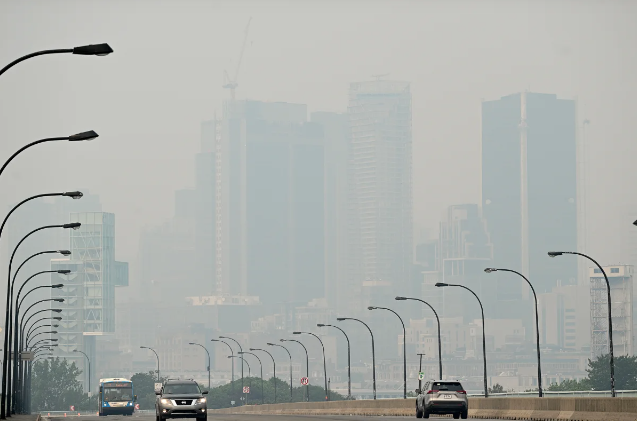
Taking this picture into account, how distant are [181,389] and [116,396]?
5932 centimetres

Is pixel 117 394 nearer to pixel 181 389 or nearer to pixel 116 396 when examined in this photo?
pixel 116 396

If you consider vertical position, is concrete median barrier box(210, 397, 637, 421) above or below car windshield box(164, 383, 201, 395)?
below

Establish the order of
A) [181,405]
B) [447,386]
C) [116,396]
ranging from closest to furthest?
[181,405] < [447,386] < [116,396]

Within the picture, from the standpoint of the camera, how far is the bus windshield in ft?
355

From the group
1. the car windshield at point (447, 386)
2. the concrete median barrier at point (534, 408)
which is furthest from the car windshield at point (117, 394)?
the car windshield at point (447, 386)

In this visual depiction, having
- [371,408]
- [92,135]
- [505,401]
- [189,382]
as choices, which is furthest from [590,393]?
[92,135]

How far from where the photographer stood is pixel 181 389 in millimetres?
50906

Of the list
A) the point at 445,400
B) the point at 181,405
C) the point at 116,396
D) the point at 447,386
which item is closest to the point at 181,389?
the point at 181,405

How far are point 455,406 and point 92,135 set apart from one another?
2552 centimetres

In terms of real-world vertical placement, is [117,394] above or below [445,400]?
below

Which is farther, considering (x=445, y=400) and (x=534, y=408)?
(x=445, y=400)

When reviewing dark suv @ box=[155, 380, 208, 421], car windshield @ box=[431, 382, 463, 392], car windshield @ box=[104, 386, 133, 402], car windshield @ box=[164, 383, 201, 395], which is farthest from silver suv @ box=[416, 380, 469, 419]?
car windshield @ box=[104, 386, 133, 402]

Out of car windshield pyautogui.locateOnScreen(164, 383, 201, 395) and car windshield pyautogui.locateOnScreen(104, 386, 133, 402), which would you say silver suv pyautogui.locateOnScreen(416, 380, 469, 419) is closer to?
car windshield pyautogui.locateOnScreen(164, 383, 201, 395)

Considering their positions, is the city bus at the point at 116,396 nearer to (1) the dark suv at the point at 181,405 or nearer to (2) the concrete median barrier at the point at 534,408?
(2) the concrete median barrier at the point at 534,408
